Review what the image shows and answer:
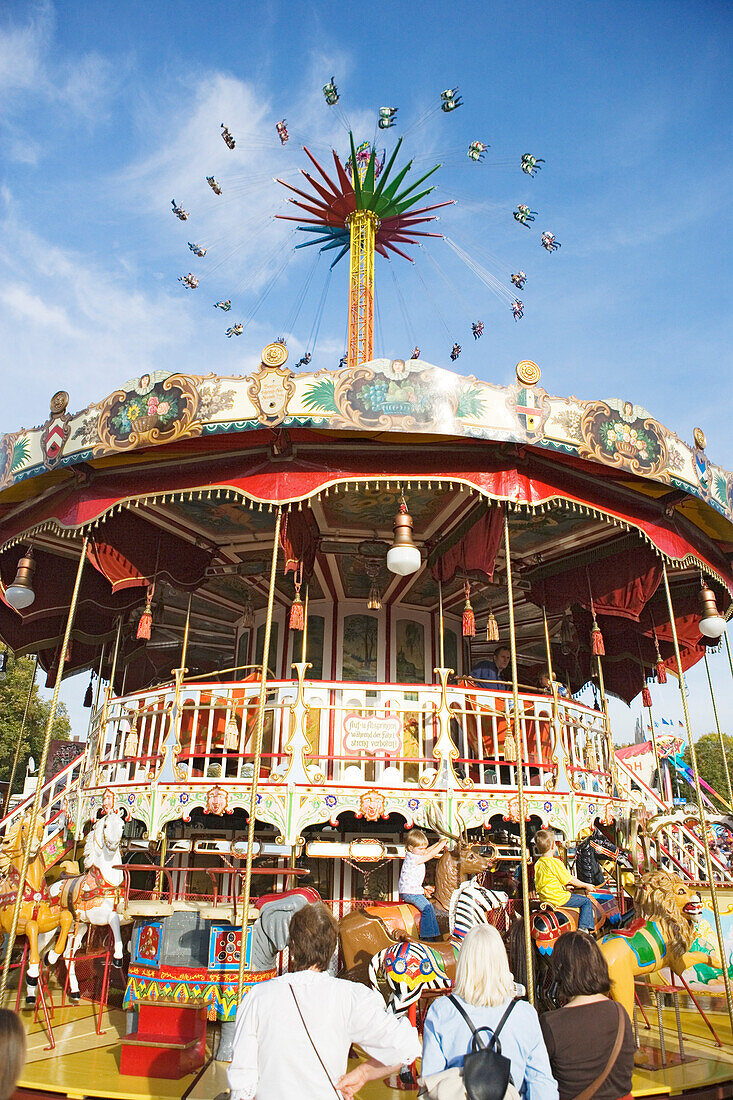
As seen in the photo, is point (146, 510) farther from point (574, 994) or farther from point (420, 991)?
point (574, 994)

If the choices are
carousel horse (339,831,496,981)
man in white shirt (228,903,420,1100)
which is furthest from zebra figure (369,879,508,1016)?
man in white shirt (228,903,420,1100)

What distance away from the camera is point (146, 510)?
34.6 feet

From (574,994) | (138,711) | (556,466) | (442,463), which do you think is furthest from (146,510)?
(574,994)

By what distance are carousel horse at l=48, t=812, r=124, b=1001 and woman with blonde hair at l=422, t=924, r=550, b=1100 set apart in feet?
20.6

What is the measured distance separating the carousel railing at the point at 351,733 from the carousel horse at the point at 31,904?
1535 millimetres

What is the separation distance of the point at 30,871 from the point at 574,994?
711 centimetres

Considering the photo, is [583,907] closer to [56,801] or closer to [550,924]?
[550,924]

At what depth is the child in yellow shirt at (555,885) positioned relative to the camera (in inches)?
283

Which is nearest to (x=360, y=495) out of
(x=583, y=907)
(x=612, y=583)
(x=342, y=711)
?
(x=342, y=711)

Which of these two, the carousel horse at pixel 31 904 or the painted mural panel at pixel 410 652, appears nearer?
the carousel horse at pixel 31 904

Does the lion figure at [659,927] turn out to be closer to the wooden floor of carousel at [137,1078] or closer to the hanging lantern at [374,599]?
the wooden floor of carousel at [137,1078]

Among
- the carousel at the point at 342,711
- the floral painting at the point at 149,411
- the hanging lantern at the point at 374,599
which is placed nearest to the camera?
the carousel at the point at 342,711

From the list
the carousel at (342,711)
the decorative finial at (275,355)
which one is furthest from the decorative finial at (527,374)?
the decorative finial at (275,355)

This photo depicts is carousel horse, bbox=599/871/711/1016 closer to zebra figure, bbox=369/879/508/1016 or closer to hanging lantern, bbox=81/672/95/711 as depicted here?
zebra figure, bbox=369/879/508/1016
